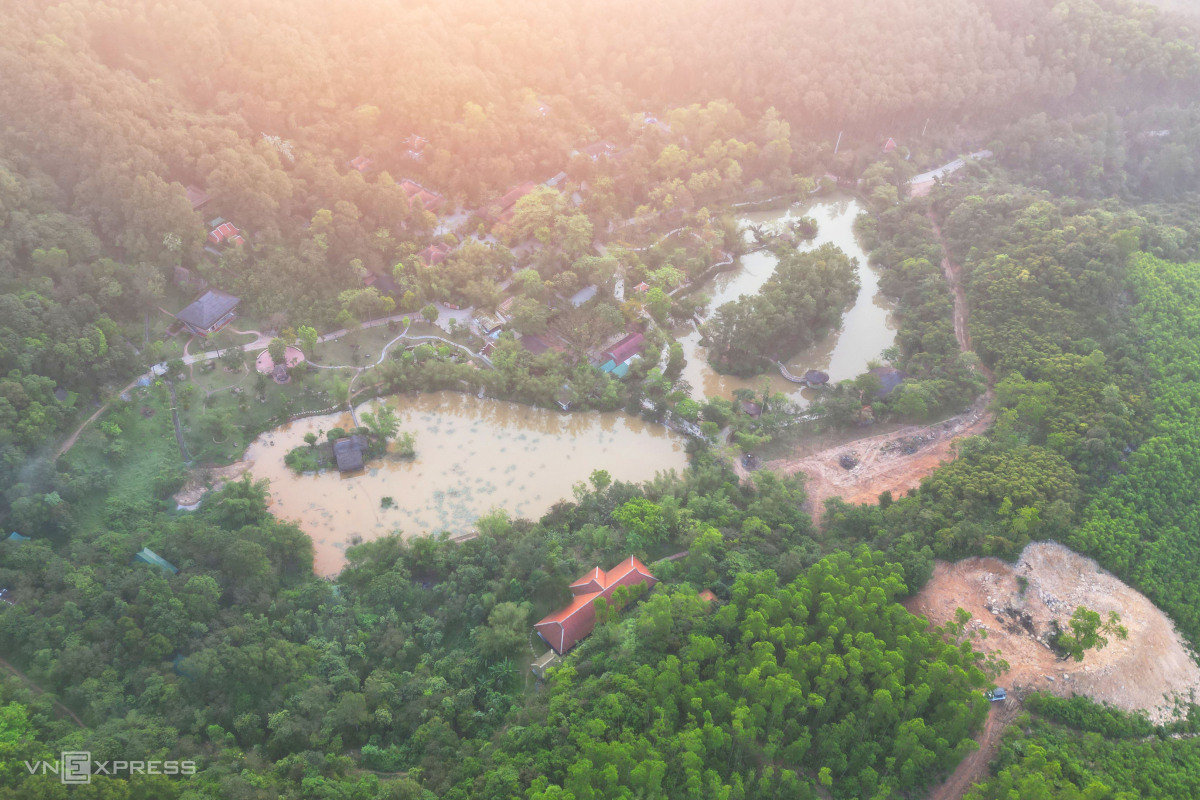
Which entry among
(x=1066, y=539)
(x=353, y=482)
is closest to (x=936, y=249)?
(x=1066, y=539)

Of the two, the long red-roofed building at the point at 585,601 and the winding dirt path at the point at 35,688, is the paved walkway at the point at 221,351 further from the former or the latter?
the long red-roofed building at the point at 585,601

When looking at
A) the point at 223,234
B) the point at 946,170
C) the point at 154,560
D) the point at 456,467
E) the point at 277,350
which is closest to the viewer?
the point at 154,560

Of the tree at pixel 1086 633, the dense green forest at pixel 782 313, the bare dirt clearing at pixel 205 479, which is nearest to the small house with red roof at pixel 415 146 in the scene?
the dense green forest at pixel 782 313

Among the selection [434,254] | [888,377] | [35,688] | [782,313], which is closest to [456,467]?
[434,254]

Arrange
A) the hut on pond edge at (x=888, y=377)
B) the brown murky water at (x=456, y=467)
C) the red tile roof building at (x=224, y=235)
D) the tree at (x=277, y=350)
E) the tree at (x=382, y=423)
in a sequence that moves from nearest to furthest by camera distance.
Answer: the brown murky water at (x=456, y=467) → the tree at (x=382, y=423) → the tree at (x=277, y=350) → the hut on pond edge at (x=888, y=377) → the red tile roof building at (x=224, y=235)

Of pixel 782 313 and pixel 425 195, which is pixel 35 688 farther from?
pixel 782 313

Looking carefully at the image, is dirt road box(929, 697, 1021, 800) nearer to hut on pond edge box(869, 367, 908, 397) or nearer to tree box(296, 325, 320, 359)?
hut on pond edge box(869, 367, 908, 397)

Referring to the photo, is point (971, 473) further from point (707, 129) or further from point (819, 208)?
point (707, 129)
